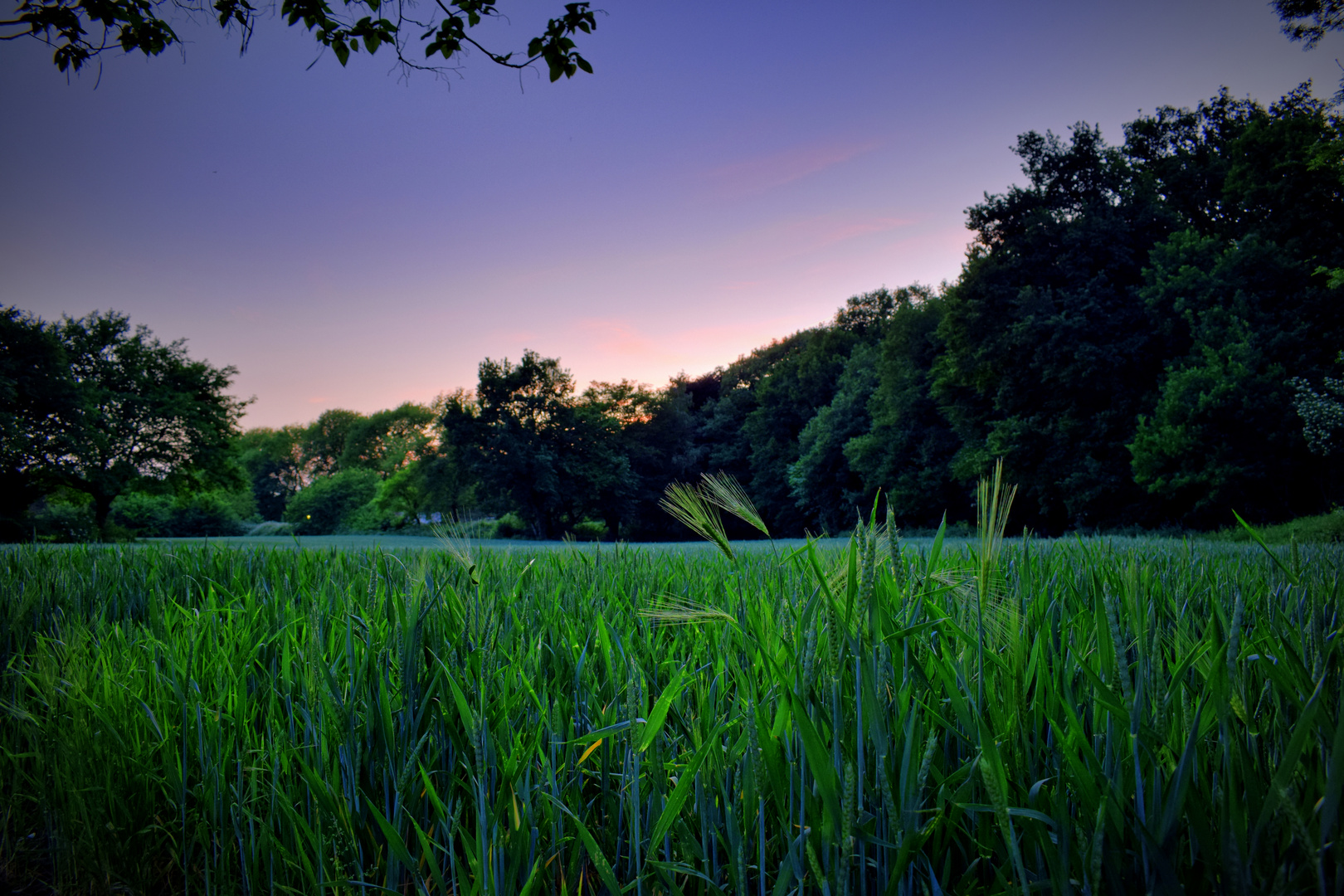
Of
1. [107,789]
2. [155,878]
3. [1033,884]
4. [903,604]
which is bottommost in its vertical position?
[155,878]

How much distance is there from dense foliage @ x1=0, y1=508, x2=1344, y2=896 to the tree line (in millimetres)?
10658

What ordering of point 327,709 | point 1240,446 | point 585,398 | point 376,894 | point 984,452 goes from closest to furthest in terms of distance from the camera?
point 376,894 → point 327,709 → point 1240,446 → point 984,452 → point 585,398

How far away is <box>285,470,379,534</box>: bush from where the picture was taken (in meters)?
54.2

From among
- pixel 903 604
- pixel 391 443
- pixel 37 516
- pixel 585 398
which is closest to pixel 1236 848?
pixel 903 604

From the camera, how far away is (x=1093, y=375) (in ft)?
78.4

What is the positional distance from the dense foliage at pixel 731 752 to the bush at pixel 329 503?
59437 millimetres

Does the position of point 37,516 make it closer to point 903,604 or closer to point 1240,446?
point 903,604

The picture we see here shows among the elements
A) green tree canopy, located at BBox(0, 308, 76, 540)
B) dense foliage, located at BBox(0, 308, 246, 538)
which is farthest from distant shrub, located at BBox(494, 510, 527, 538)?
green tree canopy, located at BBox(0, 308, 76, 540)

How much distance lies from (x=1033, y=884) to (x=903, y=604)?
0.55 m

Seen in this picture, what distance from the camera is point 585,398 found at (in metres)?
50.2

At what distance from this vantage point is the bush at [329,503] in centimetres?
5419

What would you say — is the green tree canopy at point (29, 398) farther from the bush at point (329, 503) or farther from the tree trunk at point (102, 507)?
the bush at point (329, 503)

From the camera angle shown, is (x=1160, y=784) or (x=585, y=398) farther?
(x=585, y=398)

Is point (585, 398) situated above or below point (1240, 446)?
above
